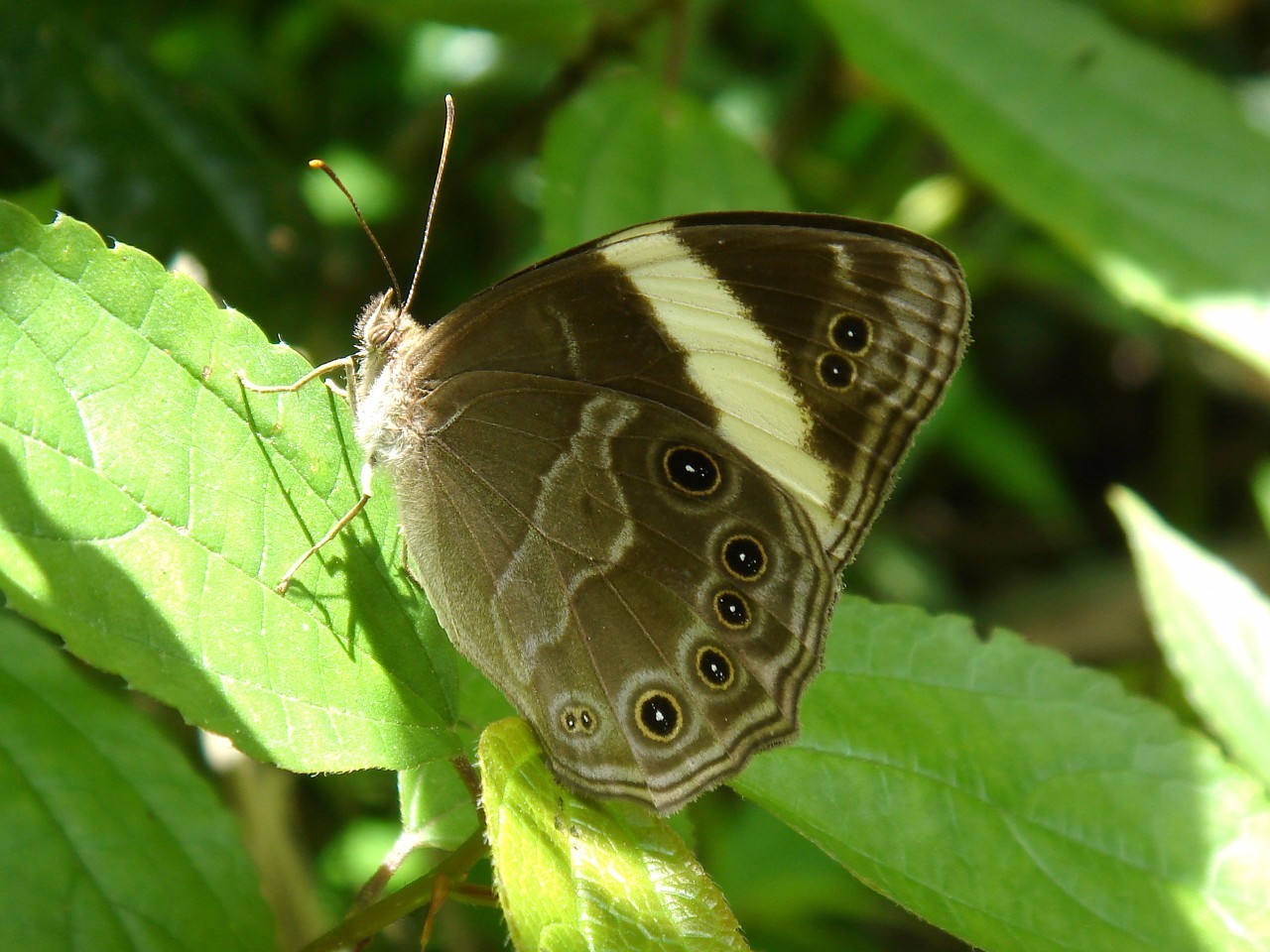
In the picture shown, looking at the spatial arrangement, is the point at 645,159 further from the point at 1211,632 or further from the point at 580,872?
the point at 580,872

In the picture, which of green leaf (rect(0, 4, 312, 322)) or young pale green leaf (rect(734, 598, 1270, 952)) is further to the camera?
green leaf (rect(0, 4, 312, 322))

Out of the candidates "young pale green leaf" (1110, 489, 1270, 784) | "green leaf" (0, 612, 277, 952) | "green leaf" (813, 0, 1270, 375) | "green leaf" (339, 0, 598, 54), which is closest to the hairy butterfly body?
"green leaf" (0, 612, 277, 952)

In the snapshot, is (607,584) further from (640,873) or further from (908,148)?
(908,148)

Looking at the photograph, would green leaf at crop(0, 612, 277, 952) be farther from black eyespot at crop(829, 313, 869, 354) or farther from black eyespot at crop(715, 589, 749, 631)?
black eyespot at crop(829, 313, 869, 354)

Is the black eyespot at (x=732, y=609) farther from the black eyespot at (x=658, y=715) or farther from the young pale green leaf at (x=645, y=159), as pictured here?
the young pale green leaf at (x=645, y=159)

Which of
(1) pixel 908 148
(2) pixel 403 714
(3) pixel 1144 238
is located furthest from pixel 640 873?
(1) pixel 908 148

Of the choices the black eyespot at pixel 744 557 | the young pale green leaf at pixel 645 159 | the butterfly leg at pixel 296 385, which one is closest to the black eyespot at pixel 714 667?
the black eyespot at pixel 744 557
